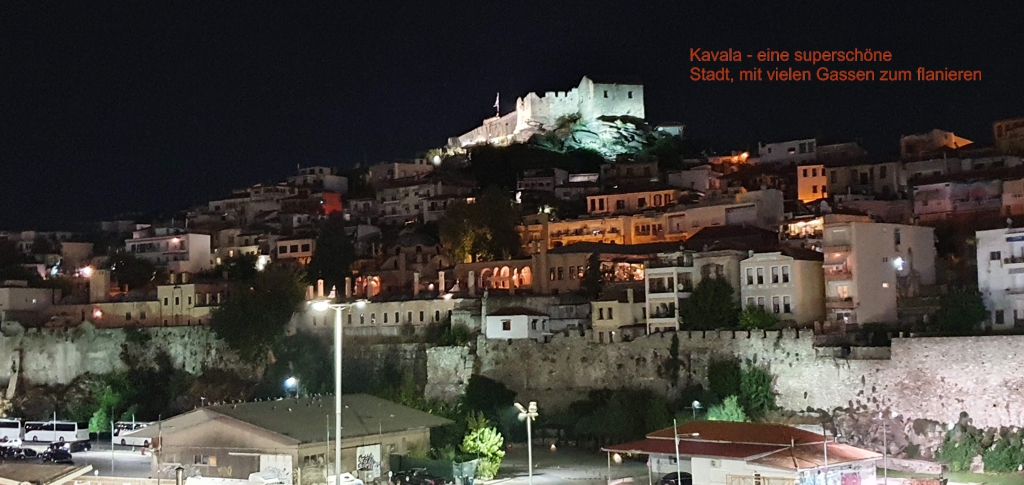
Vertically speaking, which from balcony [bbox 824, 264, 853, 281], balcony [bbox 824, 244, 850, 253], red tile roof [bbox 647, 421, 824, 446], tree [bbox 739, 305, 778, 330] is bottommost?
red tile roof [bbox 647, 421, 824, 446]

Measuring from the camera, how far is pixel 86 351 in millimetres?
61750

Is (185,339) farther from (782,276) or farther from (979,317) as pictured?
(979,317)

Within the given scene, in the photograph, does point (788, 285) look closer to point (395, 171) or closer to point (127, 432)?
point (127, 432)

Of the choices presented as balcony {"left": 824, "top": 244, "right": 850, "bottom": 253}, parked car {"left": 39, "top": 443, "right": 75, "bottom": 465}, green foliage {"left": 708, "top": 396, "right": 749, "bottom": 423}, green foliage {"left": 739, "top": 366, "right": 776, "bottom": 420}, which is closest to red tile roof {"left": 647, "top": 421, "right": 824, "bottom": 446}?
green foliage {"left": 708, "top": 396, "right": 749, "bottom": 423}

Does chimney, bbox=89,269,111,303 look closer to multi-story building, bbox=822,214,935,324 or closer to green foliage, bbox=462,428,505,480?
green foliage, bbox=462,428,505,480

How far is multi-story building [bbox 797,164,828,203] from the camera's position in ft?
198

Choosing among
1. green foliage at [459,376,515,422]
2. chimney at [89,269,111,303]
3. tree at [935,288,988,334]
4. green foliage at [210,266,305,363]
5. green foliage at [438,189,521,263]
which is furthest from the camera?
chimney at [89,269,111,303]

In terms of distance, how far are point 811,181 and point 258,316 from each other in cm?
2739

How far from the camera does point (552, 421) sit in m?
44.9

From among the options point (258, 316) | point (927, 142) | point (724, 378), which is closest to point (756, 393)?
point (724, 378)

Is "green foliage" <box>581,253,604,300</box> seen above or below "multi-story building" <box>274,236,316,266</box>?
below

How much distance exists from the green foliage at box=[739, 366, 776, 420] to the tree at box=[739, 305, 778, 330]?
2008mm

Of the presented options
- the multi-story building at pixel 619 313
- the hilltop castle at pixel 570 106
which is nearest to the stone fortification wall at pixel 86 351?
the multi-story building at pixel 619 313

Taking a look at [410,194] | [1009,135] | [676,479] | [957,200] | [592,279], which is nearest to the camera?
[676,479]
